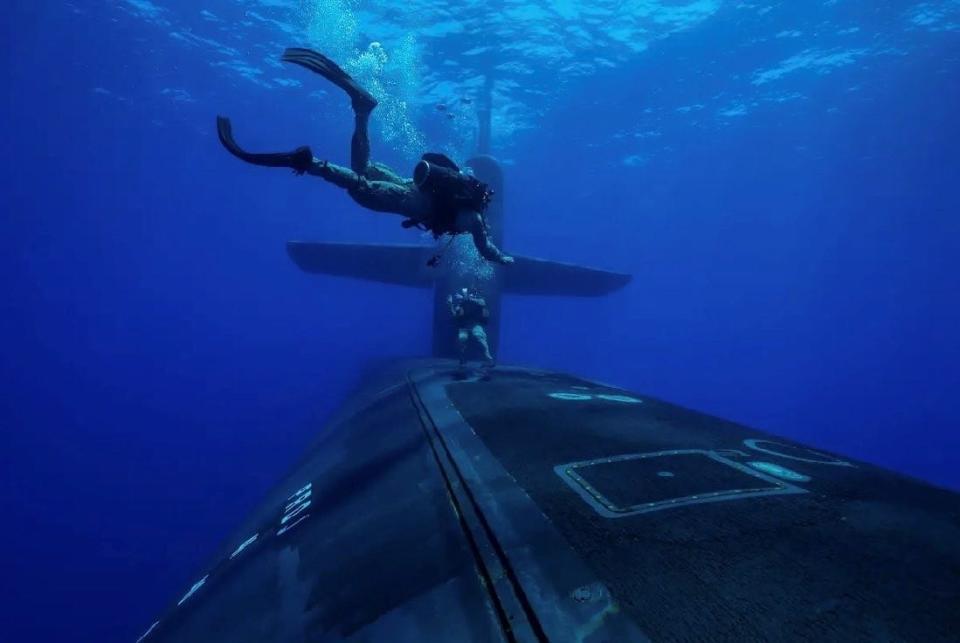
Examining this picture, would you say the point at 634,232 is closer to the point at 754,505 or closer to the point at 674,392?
the point at 674,392

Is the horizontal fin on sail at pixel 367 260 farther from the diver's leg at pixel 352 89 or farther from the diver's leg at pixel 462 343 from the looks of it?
the diver's leg at pixel 352 89

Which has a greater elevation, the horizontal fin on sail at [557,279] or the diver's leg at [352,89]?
the diver's leg at [352,89]

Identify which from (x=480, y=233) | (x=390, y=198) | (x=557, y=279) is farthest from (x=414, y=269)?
(x=390, y=198)

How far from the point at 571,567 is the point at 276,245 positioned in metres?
89.7

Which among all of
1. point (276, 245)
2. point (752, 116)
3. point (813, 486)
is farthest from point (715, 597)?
point (276, 245)

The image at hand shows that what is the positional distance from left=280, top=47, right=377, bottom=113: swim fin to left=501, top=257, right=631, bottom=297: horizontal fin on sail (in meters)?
8.25

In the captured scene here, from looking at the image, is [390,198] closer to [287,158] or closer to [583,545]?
[287,158]

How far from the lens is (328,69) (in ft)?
14.9

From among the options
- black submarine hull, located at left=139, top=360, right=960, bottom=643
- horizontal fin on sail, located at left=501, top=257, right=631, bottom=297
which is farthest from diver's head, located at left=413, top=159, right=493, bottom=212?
horizontal fin on sail, located at left=501, top=257, right=631, bottom=297

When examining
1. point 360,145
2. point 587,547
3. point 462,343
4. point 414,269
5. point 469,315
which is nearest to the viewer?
point 587,547

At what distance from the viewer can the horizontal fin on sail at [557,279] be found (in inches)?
514

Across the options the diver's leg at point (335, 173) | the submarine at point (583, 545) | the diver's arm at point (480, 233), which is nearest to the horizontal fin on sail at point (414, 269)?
the diver's arm at point (480, 233)

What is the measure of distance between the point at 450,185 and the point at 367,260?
26.1 ft

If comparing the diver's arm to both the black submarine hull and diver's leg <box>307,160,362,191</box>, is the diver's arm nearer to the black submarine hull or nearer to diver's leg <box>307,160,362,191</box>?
diver's leg <box>307,160,362,191</box>
